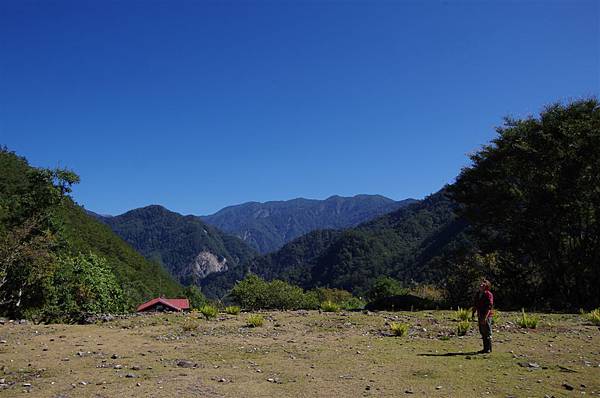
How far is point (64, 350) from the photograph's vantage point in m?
12.6

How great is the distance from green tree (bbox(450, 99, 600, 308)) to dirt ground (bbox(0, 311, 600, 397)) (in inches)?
341

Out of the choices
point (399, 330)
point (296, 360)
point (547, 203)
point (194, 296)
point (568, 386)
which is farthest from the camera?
point (194, 296)

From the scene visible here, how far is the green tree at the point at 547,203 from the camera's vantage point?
2391 cm

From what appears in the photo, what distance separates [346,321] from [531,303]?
1353 centimetres

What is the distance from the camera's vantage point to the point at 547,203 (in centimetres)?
2438

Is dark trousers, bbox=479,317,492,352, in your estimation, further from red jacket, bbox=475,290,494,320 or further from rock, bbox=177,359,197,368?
rock, bbox=177,359,197,368

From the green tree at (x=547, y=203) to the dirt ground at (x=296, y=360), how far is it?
28.5 ft

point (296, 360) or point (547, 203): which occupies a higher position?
point (547, 203)

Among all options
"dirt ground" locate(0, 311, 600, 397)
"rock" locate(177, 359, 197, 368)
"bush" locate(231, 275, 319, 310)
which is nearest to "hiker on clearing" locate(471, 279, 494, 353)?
"dirt ground" locate(0, 311, 600, 397)

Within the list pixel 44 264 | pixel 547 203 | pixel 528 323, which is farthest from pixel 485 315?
pixel 44 264

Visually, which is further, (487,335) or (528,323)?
(528,323)

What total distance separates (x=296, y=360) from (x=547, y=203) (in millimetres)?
18783

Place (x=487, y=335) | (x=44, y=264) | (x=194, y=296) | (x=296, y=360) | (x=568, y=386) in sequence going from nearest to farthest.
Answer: (x=568, y=386) → (x=296, y=360) → (x=487, y=335) → (x=44, y=264) → (x=194, y=296)

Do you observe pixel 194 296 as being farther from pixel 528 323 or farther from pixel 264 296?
pixel 528 323
